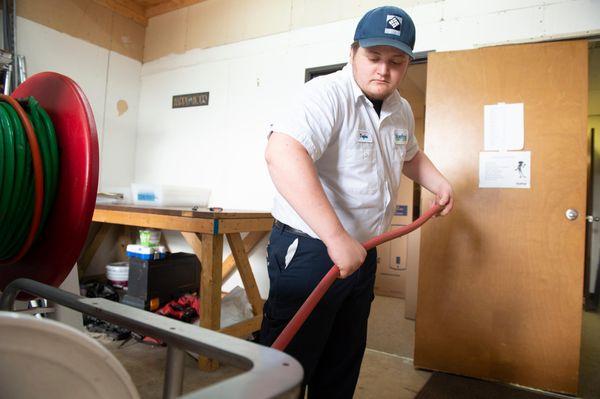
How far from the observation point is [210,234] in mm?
2104

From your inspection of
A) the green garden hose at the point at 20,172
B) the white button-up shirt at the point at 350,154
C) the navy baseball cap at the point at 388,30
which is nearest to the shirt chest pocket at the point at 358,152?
the white button-up shirt at the point at 350,154

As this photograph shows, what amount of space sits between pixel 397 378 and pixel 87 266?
282cm

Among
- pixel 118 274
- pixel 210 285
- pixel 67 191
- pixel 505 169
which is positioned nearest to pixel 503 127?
pixel 505 169

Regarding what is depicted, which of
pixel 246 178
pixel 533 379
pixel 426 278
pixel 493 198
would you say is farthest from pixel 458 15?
pixel 533 379

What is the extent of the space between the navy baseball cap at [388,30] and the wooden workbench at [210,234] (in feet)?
4.33

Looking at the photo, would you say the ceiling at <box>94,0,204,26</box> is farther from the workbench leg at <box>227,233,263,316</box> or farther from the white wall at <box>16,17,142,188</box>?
the workbench leg at <box>227,233,263,316</box>

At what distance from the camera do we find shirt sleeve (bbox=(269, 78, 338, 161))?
102 centimetres

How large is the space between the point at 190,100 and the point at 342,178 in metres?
2.87

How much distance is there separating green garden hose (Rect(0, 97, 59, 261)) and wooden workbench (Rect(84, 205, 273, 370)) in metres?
1.08

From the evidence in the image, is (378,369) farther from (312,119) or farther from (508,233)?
(312,119)

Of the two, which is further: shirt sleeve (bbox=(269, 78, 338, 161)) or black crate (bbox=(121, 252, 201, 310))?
black crate (bbox=(121, 252, 201, 310))

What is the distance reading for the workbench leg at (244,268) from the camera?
246 centimetres

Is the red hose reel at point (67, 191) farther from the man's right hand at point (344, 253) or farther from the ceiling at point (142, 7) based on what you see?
the ceiling at point (142, 7)

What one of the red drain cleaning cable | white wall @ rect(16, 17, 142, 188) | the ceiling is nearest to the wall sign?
white wall @ rect(16, 17, 142, 188)
